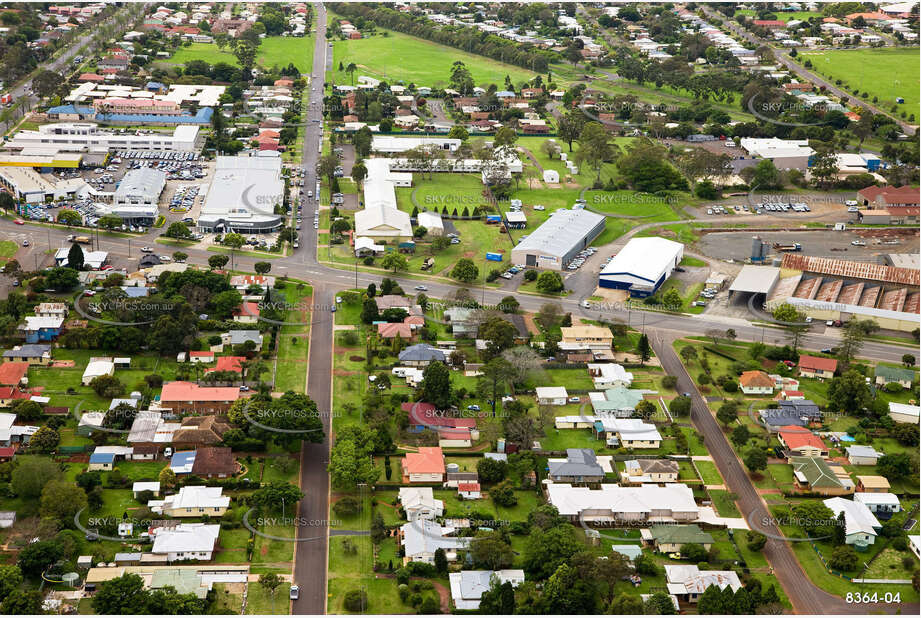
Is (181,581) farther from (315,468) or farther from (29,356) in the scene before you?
(29,356)

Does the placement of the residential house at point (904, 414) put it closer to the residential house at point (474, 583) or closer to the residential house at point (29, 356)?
the residential house at point (474, 583)

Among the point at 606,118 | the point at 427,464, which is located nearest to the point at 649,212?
the point at 606,118

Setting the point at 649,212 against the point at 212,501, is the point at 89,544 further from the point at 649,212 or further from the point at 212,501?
the point at 649,212

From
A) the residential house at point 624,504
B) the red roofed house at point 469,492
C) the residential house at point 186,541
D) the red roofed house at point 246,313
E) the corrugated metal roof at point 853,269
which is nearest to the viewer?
the residential house at point 186,541

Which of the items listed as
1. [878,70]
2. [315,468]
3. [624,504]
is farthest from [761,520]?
[878,70]

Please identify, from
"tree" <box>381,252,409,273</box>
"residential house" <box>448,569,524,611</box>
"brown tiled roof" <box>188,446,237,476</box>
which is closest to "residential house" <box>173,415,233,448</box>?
"brown tiled roof" <box>188,446,237,476</box>

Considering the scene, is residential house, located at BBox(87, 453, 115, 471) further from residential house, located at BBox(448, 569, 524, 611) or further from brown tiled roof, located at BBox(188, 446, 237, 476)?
residential house, located at BBox(448, 569, 524, 611)

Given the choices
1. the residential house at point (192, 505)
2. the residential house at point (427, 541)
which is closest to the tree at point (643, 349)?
the residential house at point (427, 541)
